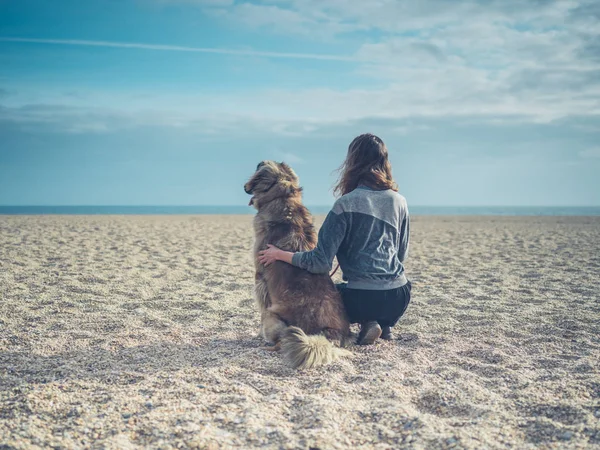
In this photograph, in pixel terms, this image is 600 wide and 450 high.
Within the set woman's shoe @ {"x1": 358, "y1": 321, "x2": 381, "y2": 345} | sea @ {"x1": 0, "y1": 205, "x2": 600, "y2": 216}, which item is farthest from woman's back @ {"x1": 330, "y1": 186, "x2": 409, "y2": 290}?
sea @ {"x1": 0, "y1": 205, "x2": 600, "y2": 216}

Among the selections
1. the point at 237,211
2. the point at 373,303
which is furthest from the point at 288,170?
the point at 237,211

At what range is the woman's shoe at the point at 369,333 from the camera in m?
4.36

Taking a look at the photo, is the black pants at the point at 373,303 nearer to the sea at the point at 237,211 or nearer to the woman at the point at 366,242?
the woman at the point at 366,242

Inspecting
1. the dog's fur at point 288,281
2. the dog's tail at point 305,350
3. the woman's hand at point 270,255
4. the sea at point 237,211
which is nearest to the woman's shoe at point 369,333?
the dog's fur at point 288,281

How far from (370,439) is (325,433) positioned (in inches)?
9.6

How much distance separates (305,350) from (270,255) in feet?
2.68

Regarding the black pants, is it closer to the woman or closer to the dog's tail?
the woman

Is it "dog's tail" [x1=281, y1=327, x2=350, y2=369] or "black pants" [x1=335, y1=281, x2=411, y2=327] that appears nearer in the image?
"dog's tail" [x1=281, y1=327, x2=350, y2=369]

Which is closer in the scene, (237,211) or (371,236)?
(371,236)

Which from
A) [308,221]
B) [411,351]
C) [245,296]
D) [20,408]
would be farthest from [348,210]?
[245,296]

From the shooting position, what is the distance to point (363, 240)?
4160 millimetres

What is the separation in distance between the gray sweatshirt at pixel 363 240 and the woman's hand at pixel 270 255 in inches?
5.8

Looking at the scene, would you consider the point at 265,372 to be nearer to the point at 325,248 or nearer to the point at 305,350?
the point at 305,350

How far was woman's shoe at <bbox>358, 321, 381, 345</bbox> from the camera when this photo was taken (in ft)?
14.3
